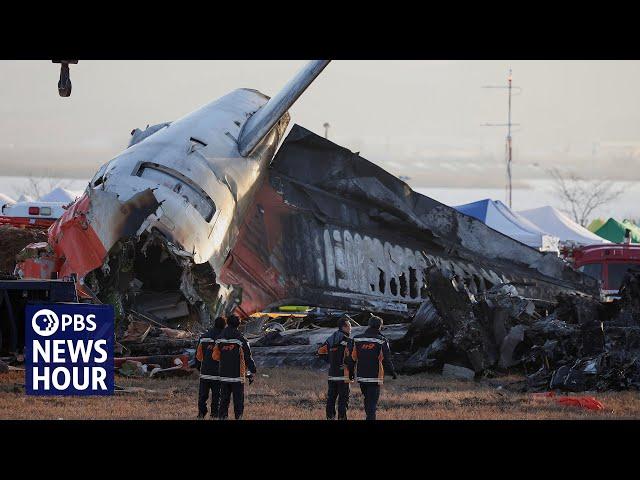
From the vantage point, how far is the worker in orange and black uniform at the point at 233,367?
56.7 feet

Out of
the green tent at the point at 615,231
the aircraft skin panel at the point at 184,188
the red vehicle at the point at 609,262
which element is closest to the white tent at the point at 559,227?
the green tent at the point at 615,231

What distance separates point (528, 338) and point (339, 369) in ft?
25.0

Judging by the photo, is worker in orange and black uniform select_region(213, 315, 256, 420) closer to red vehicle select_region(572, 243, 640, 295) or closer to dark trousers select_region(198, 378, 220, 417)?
dark trousers select_region(198, 378, 220, 417)

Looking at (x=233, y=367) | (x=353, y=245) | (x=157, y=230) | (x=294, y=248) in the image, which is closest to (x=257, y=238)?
(x=294, y=248)

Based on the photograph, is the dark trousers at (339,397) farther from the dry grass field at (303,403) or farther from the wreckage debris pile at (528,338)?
the wreckage debris pile at (528,338)

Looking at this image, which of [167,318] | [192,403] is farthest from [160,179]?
[192,403]

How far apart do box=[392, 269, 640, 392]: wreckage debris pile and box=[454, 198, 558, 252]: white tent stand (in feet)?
65.6

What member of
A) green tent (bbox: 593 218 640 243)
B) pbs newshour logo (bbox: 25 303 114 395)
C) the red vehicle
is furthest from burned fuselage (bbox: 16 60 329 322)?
green tent (bbox: 593 218 640 243)

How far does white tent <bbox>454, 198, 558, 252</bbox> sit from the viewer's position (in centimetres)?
4659
